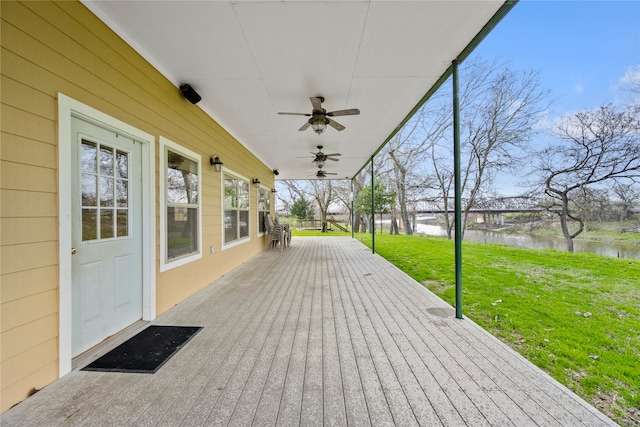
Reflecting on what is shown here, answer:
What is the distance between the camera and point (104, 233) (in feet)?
7.14

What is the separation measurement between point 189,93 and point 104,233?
1.94 m

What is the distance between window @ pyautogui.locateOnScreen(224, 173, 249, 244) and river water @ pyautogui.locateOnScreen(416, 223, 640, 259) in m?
9.63

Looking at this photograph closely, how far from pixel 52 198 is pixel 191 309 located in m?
1.80

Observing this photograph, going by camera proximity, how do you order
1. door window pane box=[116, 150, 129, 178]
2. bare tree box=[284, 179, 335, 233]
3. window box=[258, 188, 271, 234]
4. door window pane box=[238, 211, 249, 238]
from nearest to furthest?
door window pane box=[116, 150, 129, 178]
door window pane box=[238, 211, 249, 238]
window box=[258, 188, 271, 234]
bare tree box=[284, 179, 335, 233]

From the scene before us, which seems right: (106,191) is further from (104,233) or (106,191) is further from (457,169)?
(457,169)

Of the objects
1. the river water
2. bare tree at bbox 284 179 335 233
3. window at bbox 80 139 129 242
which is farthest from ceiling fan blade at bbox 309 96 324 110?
bare tree at bbox 284 179 335 233

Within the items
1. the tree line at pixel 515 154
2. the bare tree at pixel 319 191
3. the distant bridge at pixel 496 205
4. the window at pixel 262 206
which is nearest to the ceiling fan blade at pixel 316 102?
the tree line at pixel 515 154

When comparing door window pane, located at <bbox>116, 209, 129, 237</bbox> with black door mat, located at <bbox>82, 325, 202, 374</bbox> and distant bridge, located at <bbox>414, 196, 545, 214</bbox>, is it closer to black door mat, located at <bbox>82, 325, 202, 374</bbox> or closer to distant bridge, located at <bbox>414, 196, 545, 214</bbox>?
black door mat, located at <bbox>82, 325, 202, 374</bbox>

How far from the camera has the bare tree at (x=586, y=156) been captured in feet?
21.3

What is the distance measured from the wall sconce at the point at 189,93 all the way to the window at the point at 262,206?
14.4 ft

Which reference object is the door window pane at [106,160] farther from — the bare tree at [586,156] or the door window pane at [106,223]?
the bare tree at [586,156]

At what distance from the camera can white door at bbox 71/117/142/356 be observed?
6.35ft

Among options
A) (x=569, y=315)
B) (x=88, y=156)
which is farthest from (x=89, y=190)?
(x=569, y=315)

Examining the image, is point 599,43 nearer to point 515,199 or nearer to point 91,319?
point 515,199
